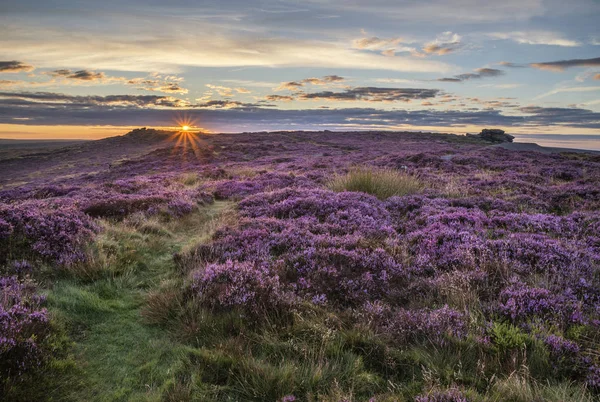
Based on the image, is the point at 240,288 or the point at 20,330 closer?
the point at 20,330

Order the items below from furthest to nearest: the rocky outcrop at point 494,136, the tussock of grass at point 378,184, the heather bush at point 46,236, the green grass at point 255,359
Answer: the rocky outcrop at point 494,136 → the tussock of grass at point 378,184 → the heather bush at point 46,236 → the green grass at point 255,359

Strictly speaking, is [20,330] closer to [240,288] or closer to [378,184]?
[240,288]

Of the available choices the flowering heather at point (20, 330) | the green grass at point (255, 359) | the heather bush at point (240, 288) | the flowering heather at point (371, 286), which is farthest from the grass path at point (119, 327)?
the heather bush at point (240, 288)

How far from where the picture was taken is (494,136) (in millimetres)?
78625

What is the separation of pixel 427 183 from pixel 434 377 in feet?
46.1

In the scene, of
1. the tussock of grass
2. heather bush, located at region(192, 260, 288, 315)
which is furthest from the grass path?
the tussock of grass

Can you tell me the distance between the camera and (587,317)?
443 centimetres

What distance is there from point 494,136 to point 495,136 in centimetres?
24

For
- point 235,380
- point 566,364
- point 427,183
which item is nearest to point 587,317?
point 566,364

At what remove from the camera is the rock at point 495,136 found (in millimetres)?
78162

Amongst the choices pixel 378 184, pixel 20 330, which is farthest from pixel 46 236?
pixel 378 184

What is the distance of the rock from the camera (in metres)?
78.2

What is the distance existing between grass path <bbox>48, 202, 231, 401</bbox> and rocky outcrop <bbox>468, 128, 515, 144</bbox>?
86.4 m

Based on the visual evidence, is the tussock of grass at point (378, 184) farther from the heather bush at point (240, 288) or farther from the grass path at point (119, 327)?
the heather bush at point (240, 288)
